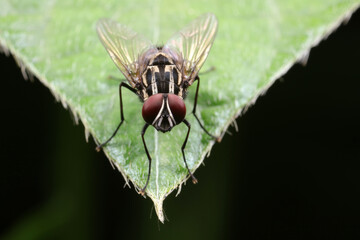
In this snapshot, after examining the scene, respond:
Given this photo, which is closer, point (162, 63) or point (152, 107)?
→ point (152, 107)

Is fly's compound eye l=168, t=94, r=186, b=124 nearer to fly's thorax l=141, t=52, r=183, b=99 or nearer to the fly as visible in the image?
the fly

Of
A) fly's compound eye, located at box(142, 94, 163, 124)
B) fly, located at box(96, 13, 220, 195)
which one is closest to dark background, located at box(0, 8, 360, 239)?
fly, located at box(96, 13, 220, 195)

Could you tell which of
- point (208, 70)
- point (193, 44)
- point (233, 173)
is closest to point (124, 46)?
point (193, 44)

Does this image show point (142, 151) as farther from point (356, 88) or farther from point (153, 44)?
point (356, 88)

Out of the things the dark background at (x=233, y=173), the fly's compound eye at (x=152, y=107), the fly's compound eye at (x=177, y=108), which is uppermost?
the fly's compound eye at (x=152, y=107)

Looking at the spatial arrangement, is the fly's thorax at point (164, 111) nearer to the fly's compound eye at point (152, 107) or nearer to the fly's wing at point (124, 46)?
the fly's compound eye at point (152, 107)

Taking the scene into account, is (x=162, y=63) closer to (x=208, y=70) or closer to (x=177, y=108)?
(x=208, y=70)

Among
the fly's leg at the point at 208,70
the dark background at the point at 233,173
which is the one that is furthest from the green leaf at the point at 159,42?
the dark background at the point at 233,173
